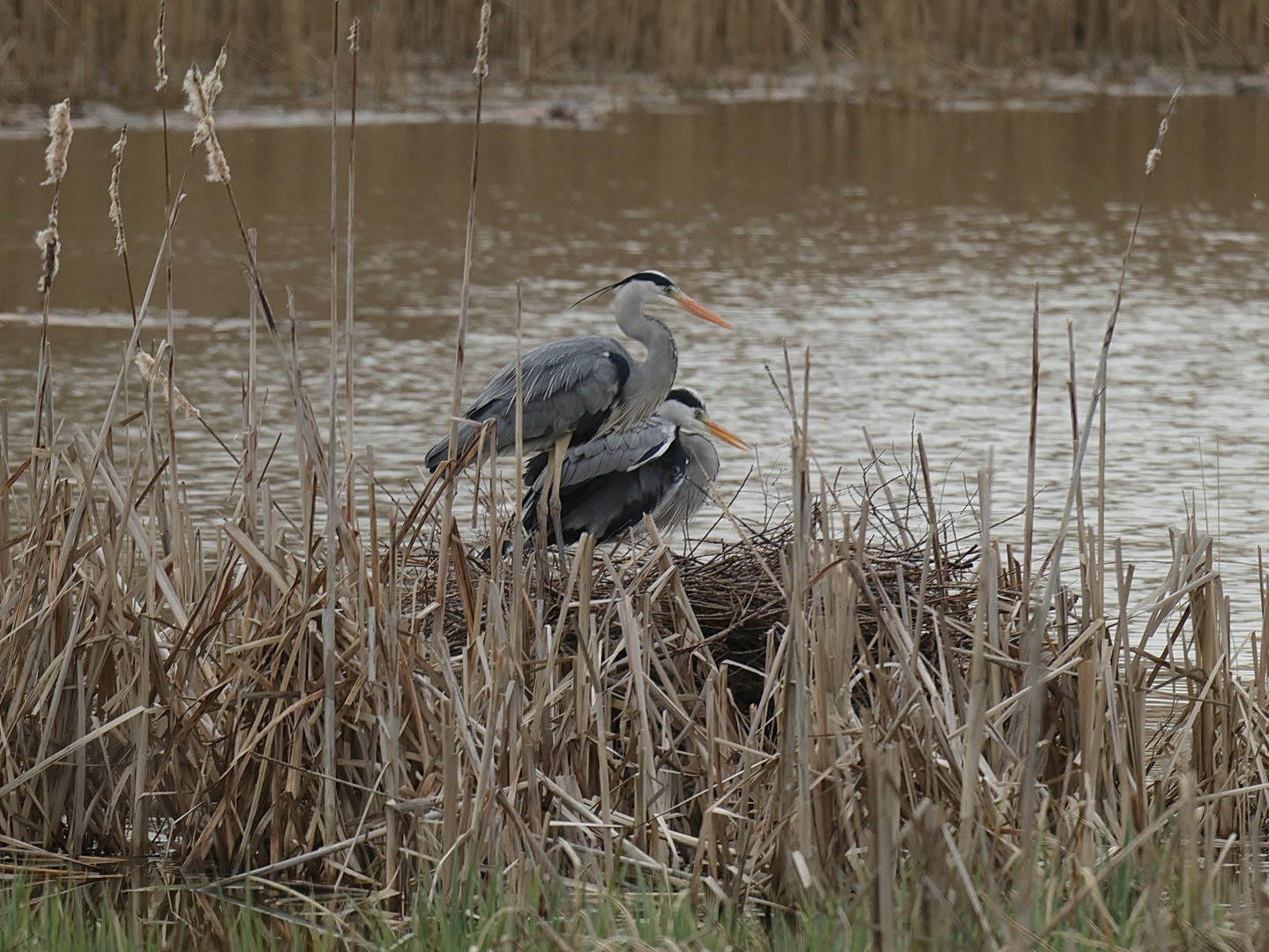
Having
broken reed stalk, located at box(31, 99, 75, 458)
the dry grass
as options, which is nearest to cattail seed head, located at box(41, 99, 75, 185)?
broken reed stalk, located at box(31, 99, 75, 458)

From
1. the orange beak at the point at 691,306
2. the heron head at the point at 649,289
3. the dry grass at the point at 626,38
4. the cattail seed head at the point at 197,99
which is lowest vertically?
the orange beak at the point at 691,306

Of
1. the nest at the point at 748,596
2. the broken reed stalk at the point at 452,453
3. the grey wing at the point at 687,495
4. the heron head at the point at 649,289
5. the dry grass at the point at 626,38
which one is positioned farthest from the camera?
the dry grass at the point at 626,38

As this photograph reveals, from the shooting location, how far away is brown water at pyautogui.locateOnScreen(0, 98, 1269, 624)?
20.6 feet

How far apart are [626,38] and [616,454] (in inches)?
424

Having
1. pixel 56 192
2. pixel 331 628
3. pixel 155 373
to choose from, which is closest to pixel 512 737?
pixel 331 628

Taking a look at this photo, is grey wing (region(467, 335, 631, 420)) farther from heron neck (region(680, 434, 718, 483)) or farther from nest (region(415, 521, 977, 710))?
nest (region(415, 521, 977, 710))

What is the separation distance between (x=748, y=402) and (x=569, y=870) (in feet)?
13.2

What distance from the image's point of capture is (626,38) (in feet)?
48.4

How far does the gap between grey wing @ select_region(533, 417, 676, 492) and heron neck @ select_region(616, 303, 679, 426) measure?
18cm

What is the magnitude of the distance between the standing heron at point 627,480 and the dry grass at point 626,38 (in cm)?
902

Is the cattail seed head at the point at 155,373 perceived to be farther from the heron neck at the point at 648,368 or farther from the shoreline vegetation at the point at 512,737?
the heron neck at the point at 648,368

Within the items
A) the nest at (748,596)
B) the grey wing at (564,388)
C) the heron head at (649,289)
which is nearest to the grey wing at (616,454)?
the grey wing at (564,388)

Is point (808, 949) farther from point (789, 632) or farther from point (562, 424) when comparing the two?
point (562, 424)

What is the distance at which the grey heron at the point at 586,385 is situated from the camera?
4480 millimetres
